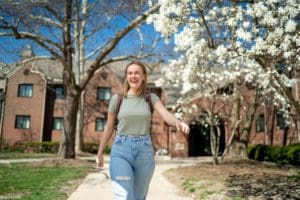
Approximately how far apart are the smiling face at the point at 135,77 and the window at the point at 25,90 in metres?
30.8

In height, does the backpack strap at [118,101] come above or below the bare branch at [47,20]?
below

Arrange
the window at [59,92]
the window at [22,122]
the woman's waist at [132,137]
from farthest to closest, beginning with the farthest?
the window at [59,92] < the window at [22,122] < the woman's waist at [132,137]

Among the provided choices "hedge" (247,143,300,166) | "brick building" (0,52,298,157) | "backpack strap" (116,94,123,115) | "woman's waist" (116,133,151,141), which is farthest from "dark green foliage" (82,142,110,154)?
"woman's waist" (116,133,151,141)

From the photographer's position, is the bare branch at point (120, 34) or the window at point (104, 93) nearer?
the bare branch at point (120, 34)

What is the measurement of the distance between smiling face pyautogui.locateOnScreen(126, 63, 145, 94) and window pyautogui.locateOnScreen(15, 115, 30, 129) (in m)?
30.5

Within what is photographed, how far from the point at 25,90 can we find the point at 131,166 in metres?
31.5

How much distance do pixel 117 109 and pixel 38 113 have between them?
30.2 meters

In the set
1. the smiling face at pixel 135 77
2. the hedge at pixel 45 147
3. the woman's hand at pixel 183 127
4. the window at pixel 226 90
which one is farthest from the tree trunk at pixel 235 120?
the woman's hand at pixel 183 127

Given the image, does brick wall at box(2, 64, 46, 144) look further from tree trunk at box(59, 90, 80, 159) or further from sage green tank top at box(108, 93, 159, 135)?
sage green tank top at box(108, 93, 159, 135)

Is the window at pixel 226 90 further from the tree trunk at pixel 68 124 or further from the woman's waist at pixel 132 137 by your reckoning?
the woman's waist at pixel 132 137

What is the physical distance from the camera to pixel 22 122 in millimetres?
32562

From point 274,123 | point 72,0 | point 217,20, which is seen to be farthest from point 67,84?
point 274,123

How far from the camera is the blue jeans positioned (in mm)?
3607

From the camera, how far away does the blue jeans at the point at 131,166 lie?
3.61m
